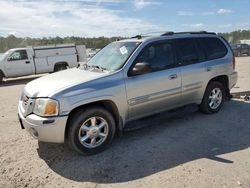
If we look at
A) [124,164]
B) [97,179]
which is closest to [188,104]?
[124,164]

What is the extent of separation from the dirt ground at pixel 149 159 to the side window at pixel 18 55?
34.4ft

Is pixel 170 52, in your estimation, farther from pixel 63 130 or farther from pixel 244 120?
pixel 63 130

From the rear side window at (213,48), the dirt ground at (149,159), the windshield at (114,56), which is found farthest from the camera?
the rear side window at (213,48)

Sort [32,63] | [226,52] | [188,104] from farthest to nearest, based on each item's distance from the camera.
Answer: [32,63]
[226,52]
[188,104]

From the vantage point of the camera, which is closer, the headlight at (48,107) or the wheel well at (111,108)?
the headlight at (48,107)

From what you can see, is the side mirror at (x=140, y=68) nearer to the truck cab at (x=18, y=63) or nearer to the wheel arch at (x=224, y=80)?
the wheel arch at (x=224, y=80)

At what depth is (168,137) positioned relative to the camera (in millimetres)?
5082

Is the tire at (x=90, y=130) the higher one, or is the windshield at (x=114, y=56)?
the windshield at (x=114, y=56)

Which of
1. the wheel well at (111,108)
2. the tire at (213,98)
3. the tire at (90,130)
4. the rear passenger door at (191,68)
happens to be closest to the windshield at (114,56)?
the wheel well at (111,108)

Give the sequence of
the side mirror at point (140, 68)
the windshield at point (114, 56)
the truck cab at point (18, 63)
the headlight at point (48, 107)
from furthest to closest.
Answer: the truck cab at point (18, 63) → the windshield at point (114, 56) → the side mirror at point (140, 68) → the headlight at point (48, 107)

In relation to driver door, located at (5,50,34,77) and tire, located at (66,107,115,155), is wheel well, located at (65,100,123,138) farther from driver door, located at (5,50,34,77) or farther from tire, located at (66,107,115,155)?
driver door, located at (5,50,34,77)

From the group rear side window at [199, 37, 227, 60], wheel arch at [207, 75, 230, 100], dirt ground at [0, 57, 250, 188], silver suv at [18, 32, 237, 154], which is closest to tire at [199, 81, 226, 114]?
silver suv at [18, 32, 237, 154]

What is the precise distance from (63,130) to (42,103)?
1.70 ft

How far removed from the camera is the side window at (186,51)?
5520mm
